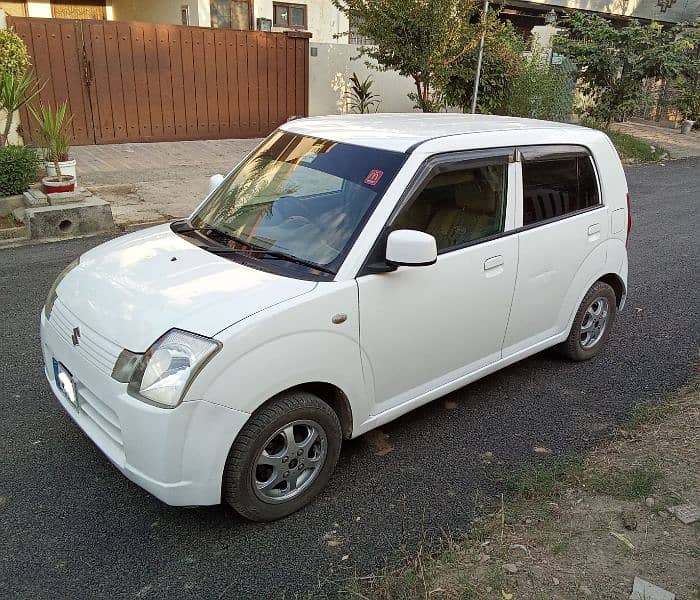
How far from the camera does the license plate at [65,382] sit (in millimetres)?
3188

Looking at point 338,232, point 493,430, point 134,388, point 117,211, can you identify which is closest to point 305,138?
point 338,232

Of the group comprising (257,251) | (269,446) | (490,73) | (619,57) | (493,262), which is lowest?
(269,446)

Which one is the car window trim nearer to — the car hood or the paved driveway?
the car hood

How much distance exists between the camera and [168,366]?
2.71 meters

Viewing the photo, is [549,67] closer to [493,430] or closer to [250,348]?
[493,430]

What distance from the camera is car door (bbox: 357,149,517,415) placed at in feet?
11.0

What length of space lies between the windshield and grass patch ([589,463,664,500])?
5.96ft

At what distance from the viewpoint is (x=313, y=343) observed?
9.90 ft

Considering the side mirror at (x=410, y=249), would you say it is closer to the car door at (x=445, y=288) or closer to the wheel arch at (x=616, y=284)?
the car door at (x=445, y=288)

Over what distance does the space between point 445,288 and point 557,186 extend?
1.31 m

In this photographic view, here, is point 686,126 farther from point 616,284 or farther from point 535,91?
point 616,284

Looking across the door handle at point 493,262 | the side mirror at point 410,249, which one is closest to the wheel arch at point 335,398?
the side mirror at point 410,249

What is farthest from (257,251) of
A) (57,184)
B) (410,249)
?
(57,184)

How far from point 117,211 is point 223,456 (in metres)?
6.79
